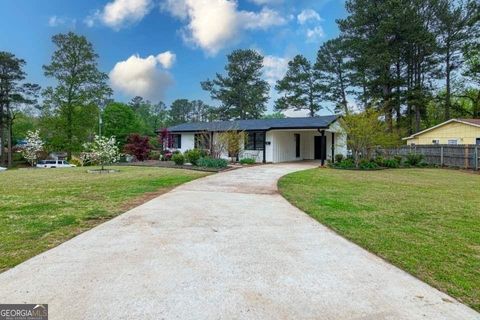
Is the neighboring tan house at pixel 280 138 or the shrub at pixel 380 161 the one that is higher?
the neighboring tan house at pixel 280 138

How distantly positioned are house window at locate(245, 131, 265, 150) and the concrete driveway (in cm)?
1513

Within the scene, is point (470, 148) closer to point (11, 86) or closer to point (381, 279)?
point (381, 279)

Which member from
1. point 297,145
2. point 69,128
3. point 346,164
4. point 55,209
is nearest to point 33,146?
point 69,128

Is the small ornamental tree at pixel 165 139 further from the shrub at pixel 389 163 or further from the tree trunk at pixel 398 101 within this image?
the tree trunk at pixel 398 101

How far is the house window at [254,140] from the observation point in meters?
19.8

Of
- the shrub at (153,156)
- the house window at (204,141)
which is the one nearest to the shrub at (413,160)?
the house window at (204,141)

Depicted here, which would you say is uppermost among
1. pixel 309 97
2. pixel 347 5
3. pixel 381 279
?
pixel 347 5

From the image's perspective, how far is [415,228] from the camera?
4789mm

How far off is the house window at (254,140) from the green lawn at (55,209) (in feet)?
34.3

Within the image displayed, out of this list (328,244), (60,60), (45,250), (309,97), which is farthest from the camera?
(309,97)

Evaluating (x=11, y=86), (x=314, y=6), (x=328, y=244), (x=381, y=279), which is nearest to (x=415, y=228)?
(x=328, y=244)

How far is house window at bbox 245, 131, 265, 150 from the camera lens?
1981 centimetres

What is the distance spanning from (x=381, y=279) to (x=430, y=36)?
2605 centimetres

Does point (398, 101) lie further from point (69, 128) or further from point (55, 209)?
point (69, 128)
